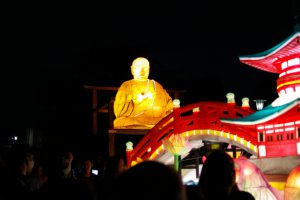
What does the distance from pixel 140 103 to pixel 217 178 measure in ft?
50.3

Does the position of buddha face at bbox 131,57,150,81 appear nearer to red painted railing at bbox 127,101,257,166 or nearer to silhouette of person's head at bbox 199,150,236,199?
red painted railing at bbox 127,101,257,166

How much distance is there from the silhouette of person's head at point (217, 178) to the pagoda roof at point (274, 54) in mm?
7276

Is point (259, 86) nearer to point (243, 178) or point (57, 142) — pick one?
point (57, 142)

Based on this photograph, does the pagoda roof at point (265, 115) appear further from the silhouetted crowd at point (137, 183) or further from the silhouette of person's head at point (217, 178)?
the silhouette of person's head at point (217, 178)

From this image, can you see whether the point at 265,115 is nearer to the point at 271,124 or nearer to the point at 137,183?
the point at 271,124

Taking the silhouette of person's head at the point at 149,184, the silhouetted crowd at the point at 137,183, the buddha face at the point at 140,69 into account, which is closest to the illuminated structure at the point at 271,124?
the silhouetted crowd at the point at 137,183

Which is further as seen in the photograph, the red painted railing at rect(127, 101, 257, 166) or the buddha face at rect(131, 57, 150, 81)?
the buddha face at rect(131, 57, 150, 81)

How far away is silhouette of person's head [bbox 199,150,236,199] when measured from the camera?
2707mm

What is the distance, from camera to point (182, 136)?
11820 mm

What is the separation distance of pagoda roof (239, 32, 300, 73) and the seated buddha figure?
7.51 m

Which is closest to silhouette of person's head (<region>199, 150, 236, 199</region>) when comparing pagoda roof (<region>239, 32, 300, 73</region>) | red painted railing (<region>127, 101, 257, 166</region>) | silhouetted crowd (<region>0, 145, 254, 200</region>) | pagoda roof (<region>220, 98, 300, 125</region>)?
silhouetted crowd (<region>0, 145, 254, 200</region>)

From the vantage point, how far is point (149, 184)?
59.0 inches

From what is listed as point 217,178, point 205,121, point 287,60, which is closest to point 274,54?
point 287,60

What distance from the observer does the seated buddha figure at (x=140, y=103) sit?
1767cm
